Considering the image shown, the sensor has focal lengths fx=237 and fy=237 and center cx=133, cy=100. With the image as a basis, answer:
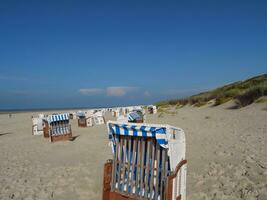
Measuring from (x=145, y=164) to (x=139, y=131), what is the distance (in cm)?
53

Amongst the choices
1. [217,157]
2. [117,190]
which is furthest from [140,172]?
[217,157]

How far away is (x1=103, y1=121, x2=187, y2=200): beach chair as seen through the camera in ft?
10.5

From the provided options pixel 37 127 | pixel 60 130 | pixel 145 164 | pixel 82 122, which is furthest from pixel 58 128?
pixel 145 164

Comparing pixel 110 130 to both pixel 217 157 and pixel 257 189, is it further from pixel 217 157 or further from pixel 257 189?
pixel 217 157

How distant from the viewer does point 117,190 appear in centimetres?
371

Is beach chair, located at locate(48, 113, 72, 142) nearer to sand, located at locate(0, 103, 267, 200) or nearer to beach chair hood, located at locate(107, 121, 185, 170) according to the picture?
sand, located at locate(0, 103, 267, 200)

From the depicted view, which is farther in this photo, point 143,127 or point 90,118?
point 90,118

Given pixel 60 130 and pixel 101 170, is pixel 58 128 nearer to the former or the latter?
pixel 60 130

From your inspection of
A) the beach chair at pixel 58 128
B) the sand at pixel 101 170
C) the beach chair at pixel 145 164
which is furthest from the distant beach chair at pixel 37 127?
the beach chair at pixel 145 164

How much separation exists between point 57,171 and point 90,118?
1015cm

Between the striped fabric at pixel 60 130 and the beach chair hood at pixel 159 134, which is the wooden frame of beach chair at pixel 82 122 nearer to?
the striped fabric at pixel 60 130

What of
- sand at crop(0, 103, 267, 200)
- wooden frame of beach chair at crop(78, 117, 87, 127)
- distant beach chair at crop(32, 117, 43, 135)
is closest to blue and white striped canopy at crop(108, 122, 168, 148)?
sand at crop(0, 103, 267, 200)

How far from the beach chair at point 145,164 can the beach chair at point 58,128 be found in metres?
7.50

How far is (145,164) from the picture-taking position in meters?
3.48
